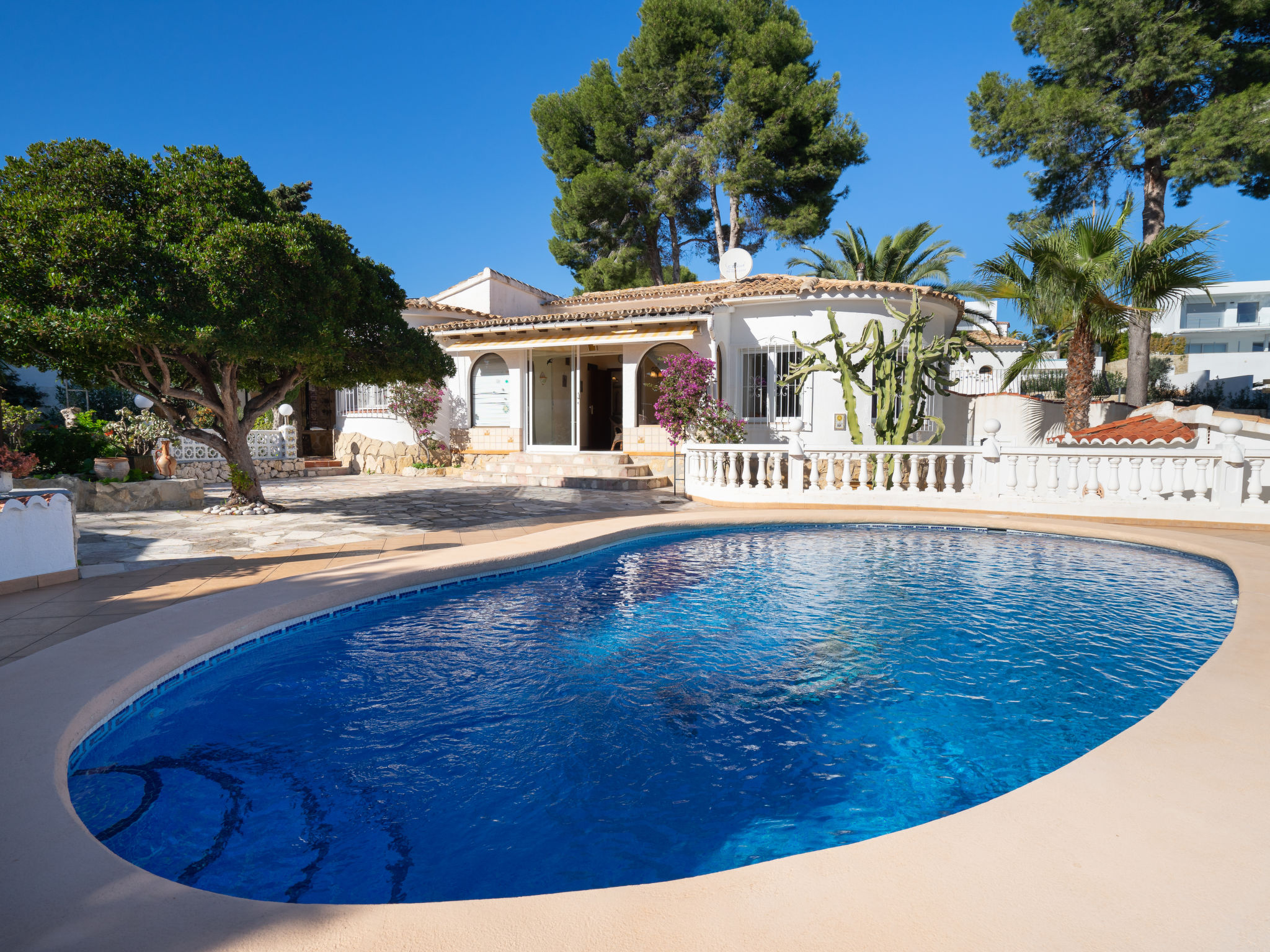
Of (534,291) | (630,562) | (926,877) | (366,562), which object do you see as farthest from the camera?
(534,291)

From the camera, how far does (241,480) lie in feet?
41.9

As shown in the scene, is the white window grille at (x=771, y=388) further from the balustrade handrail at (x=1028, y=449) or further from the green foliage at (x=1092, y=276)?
the green foliage at (x=1092, y=276)

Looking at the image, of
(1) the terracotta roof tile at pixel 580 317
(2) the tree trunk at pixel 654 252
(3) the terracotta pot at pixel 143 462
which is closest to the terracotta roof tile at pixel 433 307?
(1) the terracotta roof tile at pixel 580 317

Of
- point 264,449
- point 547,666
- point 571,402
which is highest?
point 571,402

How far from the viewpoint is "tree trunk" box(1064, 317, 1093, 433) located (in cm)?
1526

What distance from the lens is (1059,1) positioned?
2278 cm

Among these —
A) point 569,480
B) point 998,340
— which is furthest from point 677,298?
point 998,340

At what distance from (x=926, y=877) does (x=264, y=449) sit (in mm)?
22288

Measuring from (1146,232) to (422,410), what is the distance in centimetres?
2455

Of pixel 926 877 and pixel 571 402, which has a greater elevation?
pixel 571 402

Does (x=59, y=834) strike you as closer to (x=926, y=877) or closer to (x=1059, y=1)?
(x=926, y=877)

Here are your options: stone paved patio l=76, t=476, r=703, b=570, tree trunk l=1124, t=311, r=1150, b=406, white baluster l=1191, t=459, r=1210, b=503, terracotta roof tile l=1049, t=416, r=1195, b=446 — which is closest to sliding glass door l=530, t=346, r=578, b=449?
stone paved patio l=76, t=476, r=703, b=570

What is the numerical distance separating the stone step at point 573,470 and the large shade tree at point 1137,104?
1489 cm

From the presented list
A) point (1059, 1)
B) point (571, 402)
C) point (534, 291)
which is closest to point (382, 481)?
point (571, 402)
